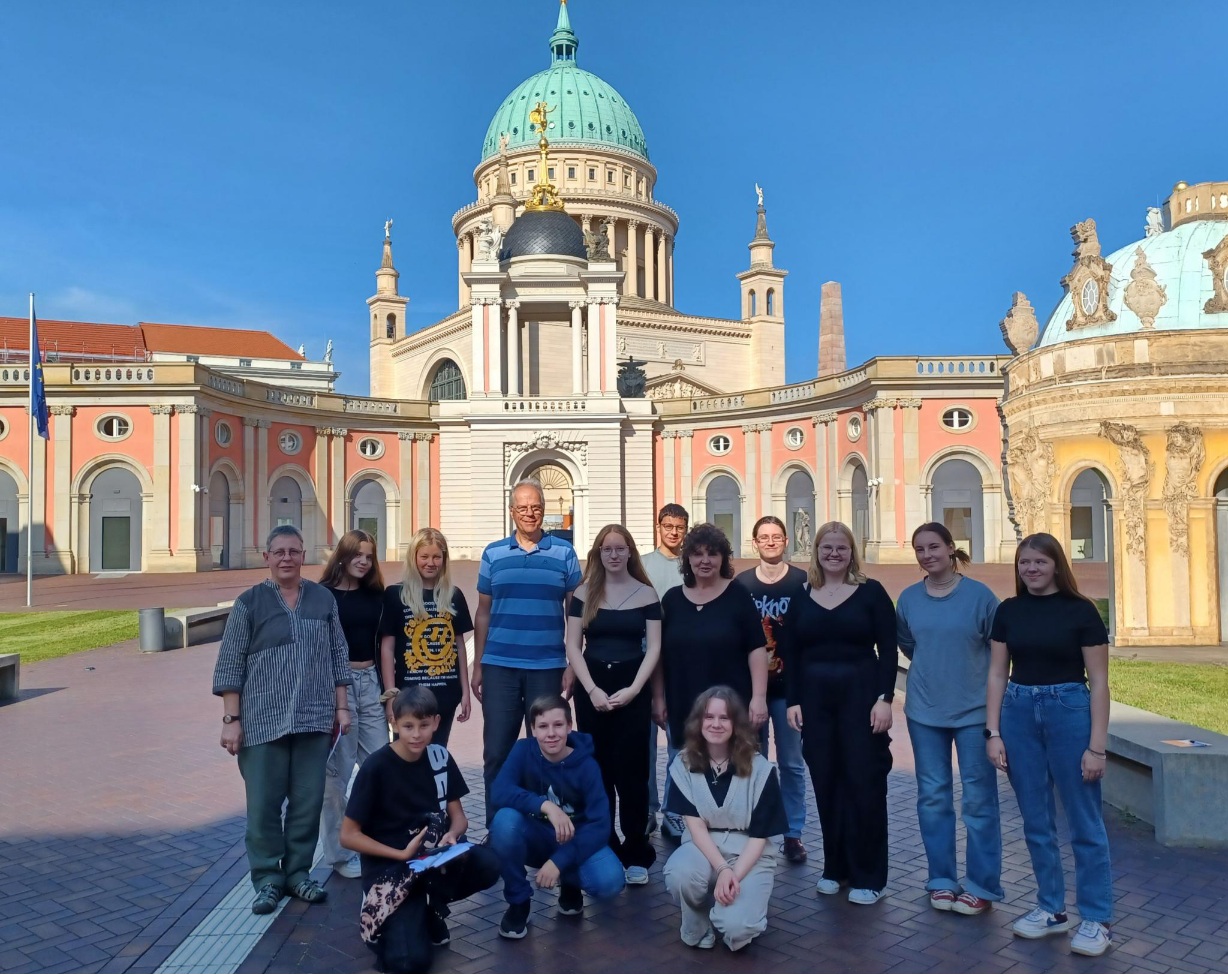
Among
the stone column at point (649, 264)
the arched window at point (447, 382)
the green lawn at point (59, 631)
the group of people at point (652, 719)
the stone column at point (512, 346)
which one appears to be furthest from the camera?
the stone column at point (649, 264)

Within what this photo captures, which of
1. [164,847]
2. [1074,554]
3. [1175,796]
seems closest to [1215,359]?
[1175,796]

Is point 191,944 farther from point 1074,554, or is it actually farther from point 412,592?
point 1074,554

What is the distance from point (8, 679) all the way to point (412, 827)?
29.0ft

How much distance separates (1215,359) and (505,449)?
29.6 meters

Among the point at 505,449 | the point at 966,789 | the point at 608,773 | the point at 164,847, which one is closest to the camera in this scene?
the point at 966,789

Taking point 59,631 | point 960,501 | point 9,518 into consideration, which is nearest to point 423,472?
point 9,518

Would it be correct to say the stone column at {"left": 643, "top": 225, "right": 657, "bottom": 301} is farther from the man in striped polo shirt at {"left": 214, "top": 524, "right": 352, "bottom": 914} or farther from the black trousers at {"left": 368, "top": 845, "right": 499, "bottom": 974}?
the black trousers at {"left": 368, "top": 845, "right": 499, "bottom": 974}

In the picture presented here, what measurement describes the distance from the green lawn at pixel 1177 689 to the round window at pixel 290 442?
32.6 metres

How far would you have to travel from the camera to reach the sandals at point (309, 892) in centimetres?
556

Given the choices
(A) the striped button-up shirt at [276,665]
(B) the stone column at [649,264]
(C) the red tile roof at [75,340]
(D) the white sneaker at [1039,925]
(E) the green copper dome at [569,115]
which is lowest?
(D) the white sneaker at [1039,925]

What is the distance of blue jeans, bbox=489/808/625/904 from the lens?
527cm

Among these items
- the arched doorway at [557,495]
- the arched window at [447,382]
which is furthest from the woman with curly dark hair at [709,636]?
the arched window at [447,382]

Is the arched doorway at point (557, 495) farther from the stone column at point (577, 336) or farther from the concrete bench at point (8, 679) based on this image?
the concrete bench at point (8, 679)

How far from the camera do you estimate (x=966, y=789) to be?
548 centimetres
